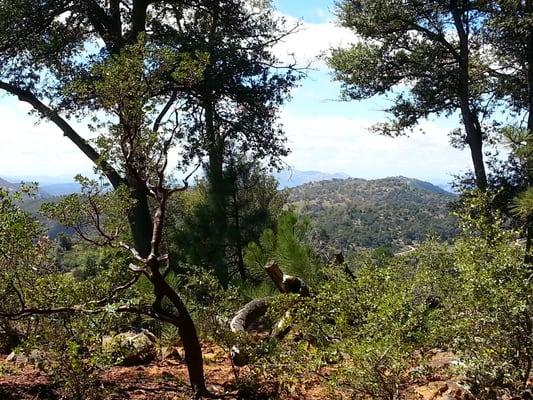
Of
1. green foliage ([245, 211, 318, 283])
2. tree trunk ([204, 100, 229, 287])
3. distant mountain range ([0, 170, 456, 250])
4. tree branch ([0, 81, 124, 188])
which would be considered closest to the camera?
green foliage ([245, 211, 318, 283])

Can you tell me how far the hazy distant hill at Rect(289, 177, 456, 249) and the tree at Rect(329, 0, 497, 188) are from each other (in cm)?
2108

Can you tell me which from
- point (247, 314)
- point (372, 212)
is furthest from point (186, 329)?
point (372, 212)

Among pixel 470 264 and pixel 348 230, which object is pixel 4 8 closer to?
pixel 470 264

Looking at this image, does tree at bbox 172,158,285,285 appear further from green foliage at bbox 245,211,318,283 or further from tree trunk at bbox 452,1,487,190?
tree trunk at bbox 452,1,487,190

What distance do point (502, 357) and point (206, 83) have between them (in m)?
6.69

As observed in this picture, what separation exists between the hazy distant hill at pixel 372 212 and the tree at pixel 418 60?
2108 centimetres

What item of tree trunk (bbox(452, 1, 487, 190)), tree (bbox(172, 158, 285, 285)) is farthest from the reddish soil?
tree trunk (bbox(452, 1, 487, 190))

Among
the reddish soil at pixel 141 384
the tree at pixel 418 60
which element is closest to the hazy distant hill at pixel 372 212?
the tree at pixel 418 60

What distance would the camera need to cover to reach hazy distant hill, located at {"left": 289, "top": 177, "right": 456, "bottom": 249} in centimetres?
9488

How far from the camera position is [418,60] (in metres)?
11.8

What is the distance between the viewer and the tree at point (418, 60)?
11531 millimetres

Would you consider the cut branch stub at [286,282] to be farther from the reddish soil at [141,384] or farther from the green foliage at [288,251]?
the reddish soil at [141,384]

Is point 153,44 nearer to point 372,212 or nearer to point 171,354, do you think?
point 171,354

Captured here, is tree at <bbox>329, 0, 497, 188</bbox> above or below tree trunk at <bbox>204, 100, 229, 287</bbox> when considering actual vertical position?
above
